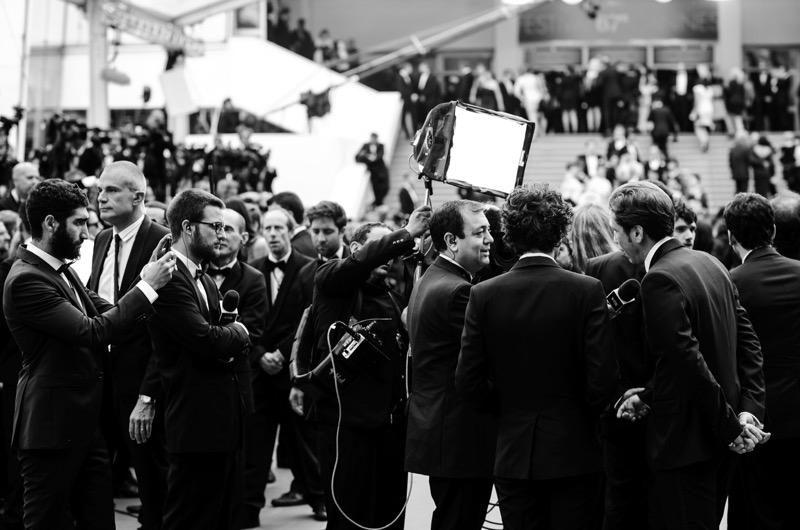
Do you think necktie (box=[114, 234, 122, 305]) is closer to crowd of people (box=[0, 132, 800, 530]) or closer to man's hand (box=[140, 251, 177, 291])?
crowd of people (box=[0, 132, 800, 530])

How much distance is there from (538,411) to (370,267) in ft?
4.28

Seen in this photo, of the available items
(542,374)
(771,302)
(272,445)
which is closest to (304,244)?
(272,445)

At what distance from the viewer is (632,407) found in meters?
4.41

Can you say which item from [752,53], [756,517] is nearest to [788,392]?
[756,517]

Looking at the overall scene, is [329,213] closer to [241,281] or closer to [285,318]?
[241,281]

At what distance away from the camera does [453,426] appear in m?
4.60

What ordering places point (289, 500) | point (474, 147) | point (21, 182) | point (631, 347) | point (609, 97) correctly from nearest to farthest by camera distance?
point (631, 347), point (474, 147), point (289, 500), point (21, 182), point (609, 97)

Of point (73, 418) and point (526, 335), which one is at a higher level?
point (526, 335)

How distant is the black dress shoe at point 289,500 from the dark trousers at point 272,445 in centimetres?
4

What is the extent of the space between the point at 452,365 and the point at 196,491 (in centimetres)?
136

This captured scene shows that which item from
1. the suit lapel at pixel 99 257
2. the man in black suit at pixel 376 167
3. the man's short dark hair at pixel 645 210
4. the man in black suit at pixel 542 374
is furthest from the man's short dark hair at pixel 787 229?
the man in black suit at pixel 376 167

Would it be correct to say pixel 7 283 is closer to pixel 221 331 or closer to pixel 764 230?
pixel 221 331

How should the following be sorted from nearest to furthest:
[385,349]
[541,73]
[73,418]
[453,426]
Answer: [453,426], [73,418], [385,349], [541,73]

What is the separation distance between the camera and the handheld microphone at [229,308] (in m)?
5.06
